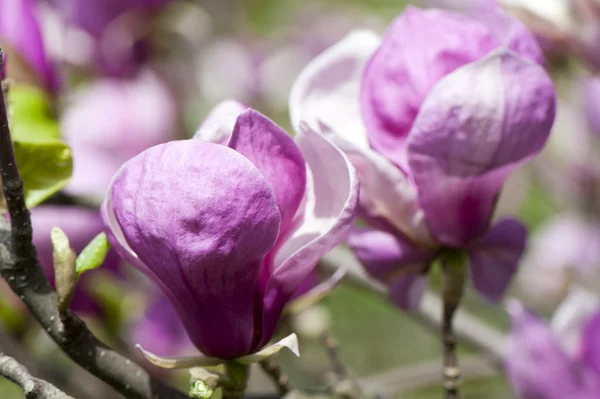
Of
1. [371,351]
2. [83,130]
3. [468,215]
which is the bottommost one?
[371,351]

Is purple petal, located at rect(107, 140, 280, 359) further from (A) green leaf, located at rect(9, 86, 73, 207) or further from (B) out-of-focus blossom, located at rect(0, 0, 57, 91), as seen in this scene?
(B) out-of-focus blossom, located at rect(0, 0, 57, 91)

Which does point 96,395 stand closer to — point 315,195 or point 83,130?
point 83,130

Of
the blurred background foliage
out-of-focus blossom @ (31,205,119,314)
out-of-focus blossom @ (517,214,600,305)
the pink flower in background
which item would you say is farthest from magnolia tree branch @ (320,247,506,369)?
out-of-focus blossom @ (517,214,600,305)

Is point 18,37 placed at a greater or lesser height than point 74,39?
greater

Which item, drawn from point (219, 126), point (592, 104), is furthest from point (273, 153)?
point (592, 104)

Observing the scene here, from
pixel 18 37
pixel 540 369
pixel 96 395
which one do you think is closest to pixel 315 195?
pixel 540 369

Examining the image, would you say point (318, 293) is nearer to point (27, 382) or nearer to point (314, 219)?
point (314, 219)

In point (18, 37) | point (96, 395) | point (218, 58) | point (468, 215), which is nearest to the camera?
point (468, 215)
